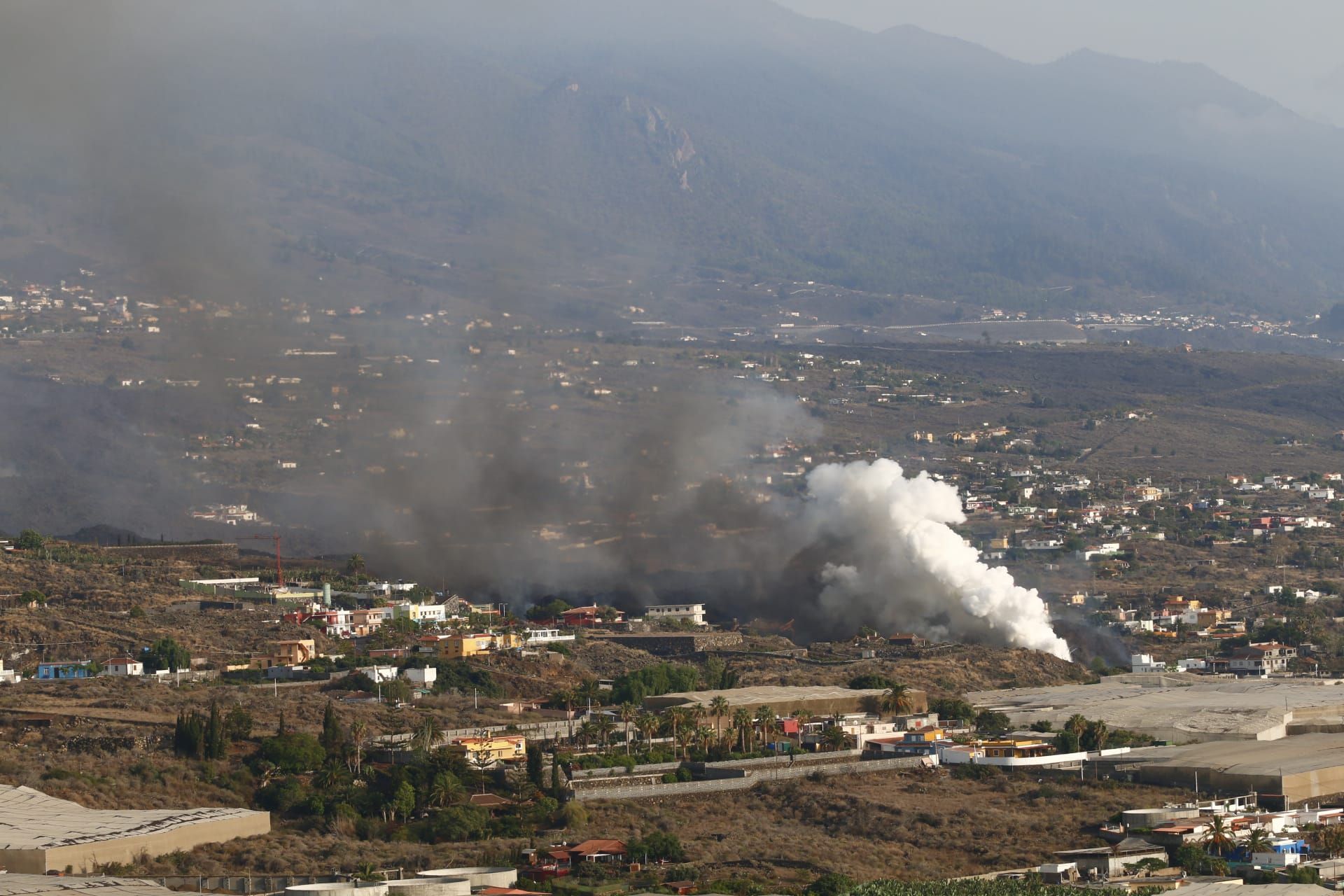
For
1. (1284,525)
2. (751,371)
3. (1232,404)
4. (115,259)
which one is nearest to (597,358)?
(751,371)

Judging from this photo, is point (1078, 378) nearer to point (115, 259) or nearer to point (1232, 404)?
point (1232, 404)

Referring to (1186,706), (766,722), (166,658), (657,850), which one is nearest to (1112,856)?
(657,850)

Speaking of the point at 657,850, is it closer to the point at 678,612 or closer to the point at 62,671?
the point at 62,671

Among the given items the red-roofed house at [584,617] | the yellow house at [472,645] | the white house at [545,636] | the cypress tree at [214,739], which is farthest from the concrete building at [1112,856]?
the red-roofed house at [584,617]

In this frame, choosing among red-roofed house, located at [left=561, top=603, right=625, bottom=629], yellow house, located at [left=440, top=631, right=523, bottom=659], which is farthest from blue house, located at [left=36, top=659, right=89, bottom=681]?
red-roofed house, located at [left=561, top=603, right=625, bottom=629]

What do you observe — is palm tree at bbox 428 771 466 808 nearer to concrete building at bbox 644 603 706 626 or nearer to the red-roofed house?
the red-roofed house

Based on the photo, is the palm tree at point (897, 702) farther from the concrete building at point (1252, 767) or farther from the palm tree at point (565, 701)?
the palm tree at point (565, 701)
